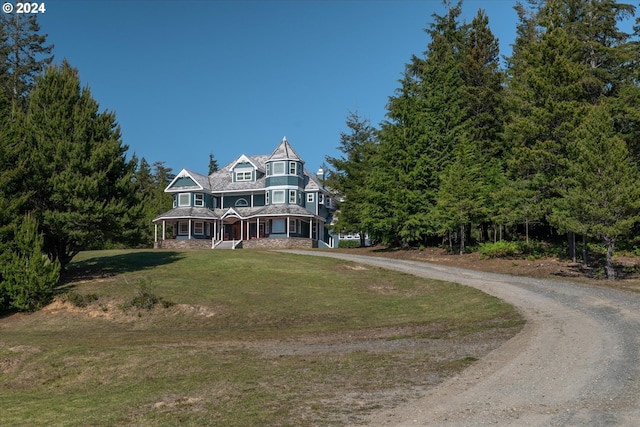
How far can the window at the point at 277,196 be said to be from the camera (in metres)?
54.3

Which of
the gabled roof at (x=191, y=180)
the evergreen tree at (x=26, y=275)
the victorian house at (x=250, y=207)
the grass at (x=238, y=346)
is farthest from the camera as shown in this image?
the gabled roof at (x=191, y=180)

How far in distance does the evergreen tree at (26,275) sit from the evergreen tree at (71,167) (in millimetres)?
2435

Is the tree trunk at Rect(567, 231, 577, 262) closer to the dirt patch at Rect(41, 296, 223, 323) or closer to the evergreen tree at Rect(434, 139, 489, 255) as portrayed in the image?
the evergreen tree at Rect(434, 139, 489, 255)

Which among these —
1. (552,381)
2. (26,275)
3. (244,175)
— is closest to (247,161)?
(244,175)

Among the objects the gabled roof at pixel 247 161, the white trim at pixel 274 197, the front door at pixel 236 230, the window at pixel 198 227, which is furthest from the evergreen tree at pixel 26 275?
the gabled roof at pixel 247 161

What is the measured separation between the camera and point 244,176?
192 feet

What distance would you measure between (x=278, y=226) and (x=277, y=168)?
264 inches

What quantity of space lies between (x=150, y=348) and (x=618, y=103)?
1321 inches

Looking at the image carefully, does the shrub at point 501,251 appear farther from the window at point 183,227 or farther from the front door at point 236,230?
the window at point 183,227

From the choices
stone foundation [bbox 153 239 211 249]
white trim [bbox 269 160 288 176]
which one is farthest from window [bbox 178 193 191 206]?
white trim [bbox 269 160 288 176]

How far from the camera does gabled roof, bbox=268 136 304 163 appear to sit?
179 ft

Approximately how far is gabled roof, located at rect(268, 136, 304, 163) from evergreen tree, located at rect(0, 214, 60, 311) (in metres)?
34.6

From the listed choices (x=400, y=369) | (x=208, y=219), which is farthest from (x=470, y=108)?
(x=400, y=369)

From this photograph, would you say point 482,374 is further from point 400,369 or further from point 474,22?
point 474,22
